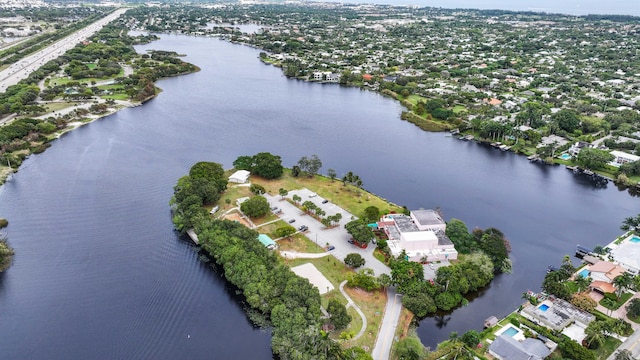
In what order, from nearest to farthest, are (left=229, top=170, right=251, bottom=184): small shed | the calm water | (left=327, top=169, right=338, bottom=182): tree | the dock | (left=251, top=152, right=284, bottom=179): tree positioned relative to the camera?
the calm water, the dock, (left=229, top=170, right=251, bottom=184): small shed, (left=251, top=152, right=284, bottom=179): tree, (left=327, top=169, right=338, bottom=182): tree

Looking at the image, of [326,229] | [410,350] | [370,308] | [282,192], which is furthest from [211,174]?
[410,350]

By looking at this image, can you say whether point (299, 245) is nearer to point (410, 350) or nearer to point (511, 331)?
point (410, 350)

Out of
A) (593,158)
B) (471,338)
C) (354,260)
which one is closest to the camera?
(471,338)

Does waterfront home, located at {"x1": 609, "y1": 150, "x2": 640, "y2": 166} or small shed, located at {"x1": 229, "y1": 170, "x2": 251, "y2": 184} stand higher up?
waterfront home, located at {"x1": 609, "y1": 150, "x2": 640, "y2": 166}

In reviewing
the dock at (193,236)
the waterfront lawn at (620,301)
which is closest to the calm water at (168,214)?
the dock at (193,236)

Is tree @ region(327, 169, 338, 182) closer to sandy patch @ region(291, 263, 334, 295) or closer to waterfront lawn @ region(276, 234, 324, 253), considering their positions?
waterfront lawn @ region(276, 234, 324, 253)

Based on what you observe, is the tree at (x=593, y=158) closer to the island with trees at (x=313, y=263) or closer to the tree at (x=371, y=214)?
the island with trees at (x=313, y=263)

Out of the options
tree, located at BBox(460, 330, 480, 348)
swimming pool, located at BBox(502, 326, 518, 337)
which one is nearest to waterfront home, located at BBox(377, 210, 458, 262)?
swimming pool, located at BBox(502, 326, 518, 337)
